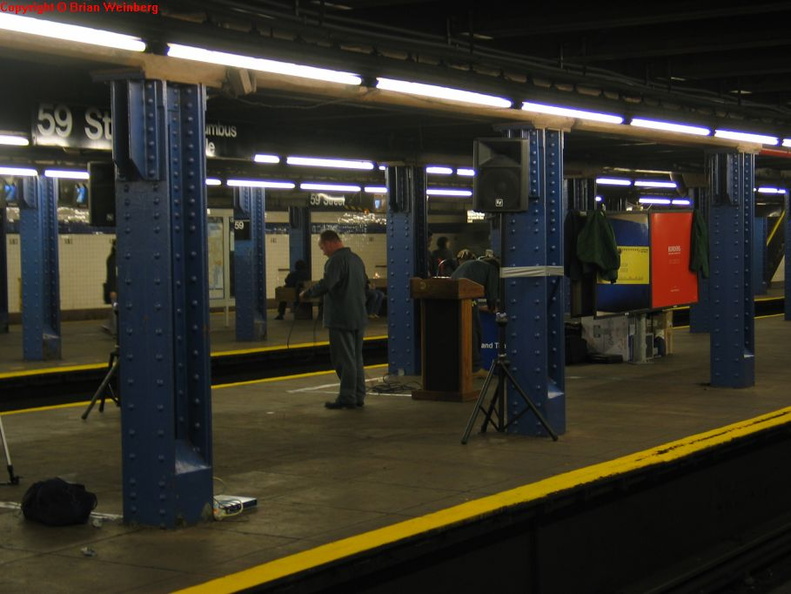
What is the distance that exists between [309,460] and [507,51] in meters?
3.58

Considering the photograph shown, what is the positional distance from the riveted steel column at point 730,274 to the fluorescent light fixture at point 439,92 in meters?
4.39

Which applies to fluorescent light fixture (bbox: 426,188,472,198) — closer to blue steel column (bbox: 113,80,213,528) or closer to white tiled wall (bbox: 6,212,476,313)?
white tiled wall (bbox: 6,212,476,313)

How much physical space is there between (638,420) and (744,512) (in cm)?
115

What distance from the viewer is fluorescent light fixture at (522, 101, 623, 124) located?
8.77 m

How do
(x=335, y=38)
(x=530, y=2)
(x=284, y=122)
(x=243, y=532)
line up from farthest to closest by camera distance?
(x=284, y=122) → (x=530, y=2) → (x=335, y=38) → (x=243, y=532)

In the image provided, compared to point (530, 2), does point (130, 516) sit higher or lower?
lower

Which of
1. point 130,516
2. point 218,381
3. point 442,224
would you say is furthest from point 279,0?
point 442,224

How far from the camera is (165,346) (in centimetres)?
604

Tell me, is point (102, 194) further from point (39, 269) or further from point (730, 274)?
point (39, 269)

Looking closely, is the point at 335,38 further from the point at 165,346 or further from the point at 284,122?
the point at 284,122

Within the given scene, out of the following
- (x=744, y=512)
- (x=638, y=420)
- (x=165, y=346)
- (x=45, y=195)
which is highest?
(x=45, y=195)

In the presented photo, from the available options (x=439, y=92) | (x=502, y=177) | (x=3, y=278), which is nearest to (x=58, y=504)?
(x=439, y=92)

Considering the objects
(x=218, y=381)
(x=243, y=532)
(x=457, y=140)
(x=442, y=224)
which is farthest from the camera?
(x=442, y=224)

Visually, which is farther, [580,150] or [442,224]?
[442,224]
